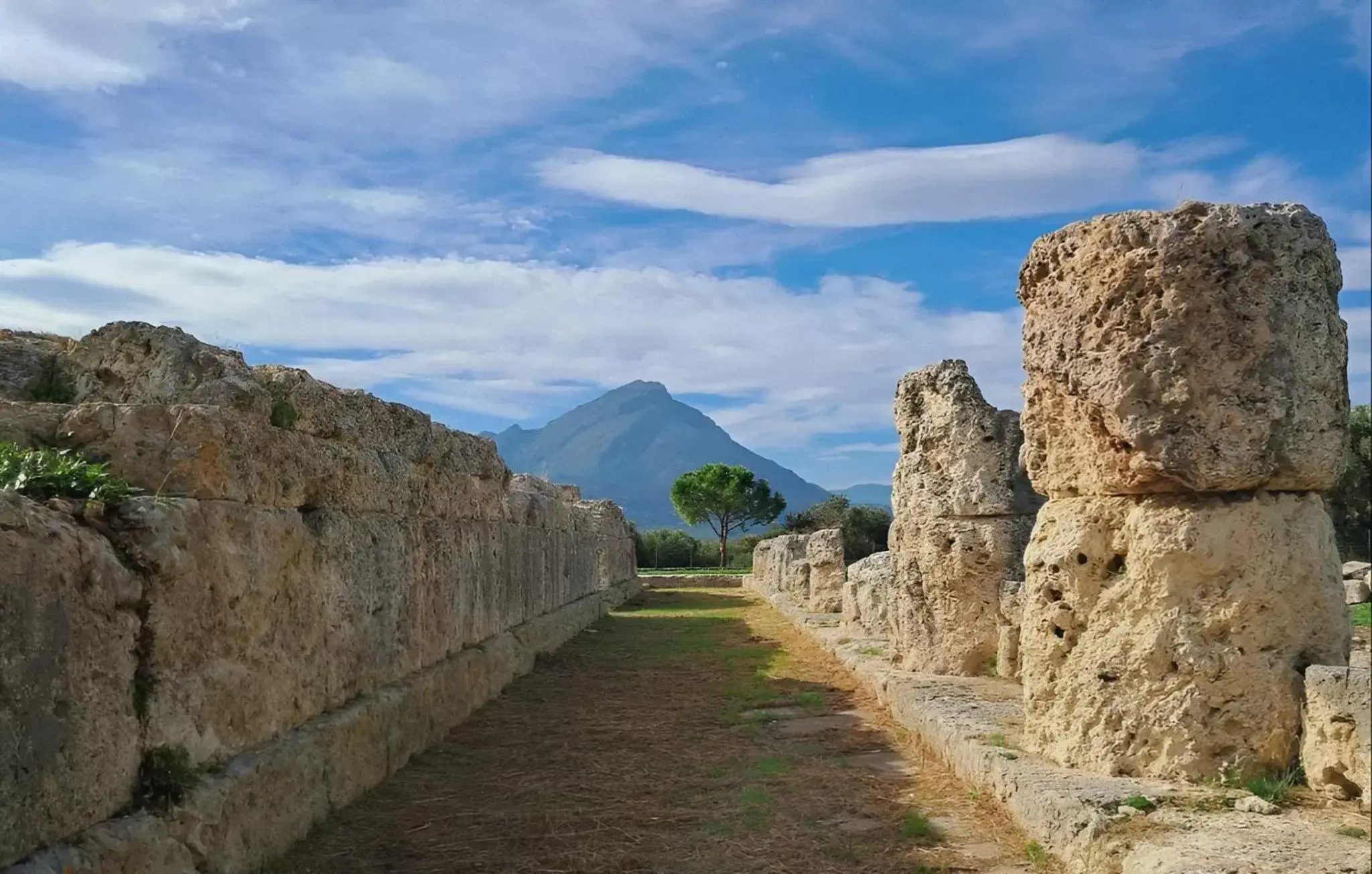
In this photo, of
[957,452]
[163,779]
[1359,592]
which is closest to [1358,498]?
[1359,592]

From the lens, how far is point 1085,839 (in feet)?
13.4

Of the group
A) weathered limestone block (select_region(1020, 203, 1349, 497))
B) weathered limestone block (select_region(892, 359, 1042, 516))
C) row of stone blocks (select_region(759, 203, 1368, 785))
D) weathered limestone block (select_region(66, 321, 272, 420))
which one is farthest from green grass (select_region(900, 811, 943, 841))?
weathered limestone block (select_region(892, 359, 1042, 516))

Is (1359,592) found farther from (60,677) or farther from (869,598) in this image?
(60,677)

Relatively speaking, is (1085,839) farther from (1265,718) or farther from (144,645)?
(144,645)

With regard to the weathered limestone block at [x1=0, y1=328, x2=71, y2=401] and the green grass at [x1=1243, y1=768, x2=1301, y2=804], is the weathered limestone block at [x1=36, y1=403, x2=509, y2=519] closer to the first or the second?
the weathered limestone block at [x1=0, y1=328, x2=71, y2=401]

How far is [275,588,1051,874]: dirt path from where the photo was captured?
181 inches

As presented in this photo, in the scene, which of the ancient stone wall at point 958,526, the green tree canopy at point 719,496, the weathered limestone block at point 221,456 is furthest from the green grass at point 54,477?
the green tree canopy at point 719,496

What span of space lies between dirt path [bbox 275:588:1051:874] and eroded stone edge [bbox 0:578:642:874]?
127mm

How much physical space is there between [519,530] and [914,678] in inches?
179

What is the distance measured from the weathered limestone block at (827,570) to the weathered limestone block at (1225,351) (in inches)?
412

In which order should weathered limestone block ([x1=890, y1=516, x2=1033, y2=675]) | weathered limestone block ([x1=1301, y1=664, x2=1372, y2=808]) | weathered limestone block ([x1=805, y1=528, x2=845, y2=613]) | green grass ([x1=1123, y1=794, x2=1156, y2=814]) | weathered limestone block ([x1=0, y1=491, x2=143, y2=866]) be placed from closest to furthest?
weathered limestone block ([x1=0, y1=491, x2=143, y2=866]), weathered limestone block ([x1=1301, y1=664, x2=1372, y2=808]), green grass ([x1=1123, y1=794, x2=1156, y2=814]), weathered limestone block ([x1=890, y1=516, x2=1033, y2=675]), weathered limestone block ([x1=805, y1=528, x2=845, y2=613])

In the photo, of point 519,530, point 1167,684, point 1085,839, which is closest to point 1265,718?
point 1167,684

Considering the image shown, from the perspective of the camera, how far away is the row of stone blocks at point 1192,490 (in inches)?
180

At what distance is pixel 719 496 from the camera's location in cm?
6106
